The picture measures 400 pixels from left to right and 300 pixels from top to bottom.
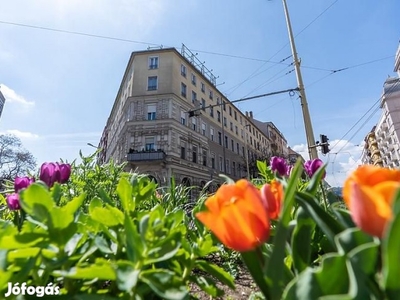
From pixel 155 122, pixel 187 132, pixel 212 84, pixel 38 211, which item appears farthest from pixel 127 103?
pixel 38 211

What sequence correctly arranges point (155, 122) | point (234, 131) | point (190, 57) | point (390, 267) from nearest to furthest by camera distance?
point (390, 267)
point (155, 122)
point (190, 57)
point (234, 131)

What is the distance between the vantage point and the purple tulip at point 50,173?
0.89m

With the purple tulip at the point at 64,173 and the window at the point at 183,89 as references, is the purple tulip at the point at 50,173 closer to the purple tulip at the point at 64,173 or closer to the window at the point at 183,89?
the purple tulip at the point at 64,173

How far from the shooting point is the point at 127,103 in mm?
16156

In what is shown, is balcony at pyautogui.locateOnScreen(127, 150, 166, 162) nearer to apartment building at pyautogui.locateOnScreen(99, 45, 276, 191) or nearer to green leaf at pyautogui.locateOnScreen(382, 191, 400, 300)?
apartment building at pyautogui.locateOnScreen(99, 45, 276, 191)

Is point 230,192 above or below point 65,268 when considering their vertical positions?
above

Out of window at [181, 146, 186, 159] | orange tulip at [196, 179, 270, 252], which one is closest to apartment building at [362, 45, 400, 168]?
window at [181, 146, 186, 159]

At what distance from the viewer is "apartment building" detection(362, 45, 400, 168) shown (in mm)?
27859

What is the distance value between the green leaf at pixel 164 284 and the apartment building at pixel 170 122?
11940mm

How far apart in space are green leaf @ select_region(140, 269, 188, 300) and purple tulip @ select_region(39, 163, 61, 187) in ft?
2.50

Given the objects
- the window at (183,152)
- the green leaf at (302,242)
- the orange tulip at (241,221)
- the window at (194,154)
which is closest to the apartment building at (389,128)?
the window at (194,154)

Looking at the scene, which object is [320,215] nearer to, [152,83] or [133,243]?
[133,243]

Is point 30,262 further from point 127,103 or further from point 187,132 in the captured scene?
point 127,103

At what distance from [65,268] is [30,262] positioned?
0.19 feet
